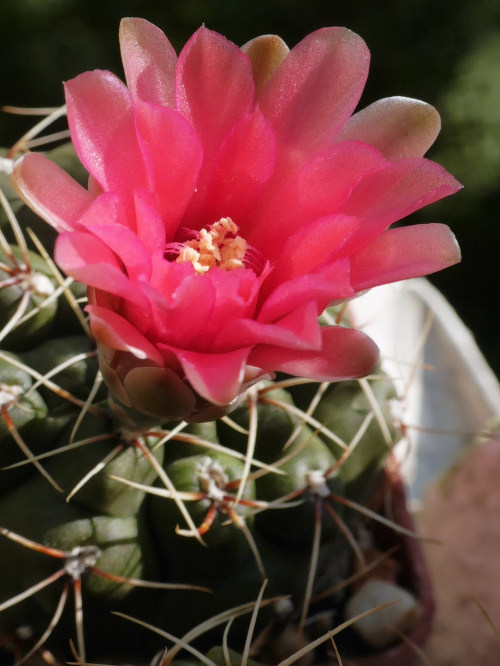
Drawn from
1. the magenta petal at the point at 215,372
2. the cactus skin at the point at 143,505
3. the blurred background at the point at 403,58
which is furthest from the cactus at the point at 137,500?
the blurred background at the point at 403,58

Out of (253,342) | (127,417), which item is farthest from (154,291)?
(127,417)

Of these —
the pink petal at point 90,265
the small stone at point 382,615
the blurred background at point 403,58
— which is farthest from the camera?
the blurred background at point 403,58

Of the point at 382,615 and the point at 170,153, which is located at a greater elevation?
the point at 170,153

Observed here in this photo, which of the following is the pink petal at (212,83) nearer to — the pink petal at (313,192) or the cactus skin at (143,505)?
the pink petal at (313,192)

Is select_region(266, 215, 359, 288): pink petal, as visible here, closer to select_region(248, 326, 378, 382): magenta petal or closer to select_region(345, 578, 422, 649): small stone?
select_region(248, 326, 378, 382): magenta petal

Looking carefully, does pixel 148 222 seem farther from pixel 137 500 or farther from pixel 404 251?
pixel 137 500

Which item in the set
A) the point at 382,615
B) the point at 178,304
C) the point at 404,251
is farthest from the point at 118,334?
the point at 382,615

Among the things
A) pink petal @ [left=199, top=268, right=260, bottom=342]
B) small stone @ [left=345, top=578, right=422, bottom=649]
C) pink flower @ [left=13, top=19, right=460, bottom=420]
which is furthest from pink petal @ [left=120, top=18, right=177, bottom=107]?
small stone @ [left=345, top=578, right=422, bottom=649]
